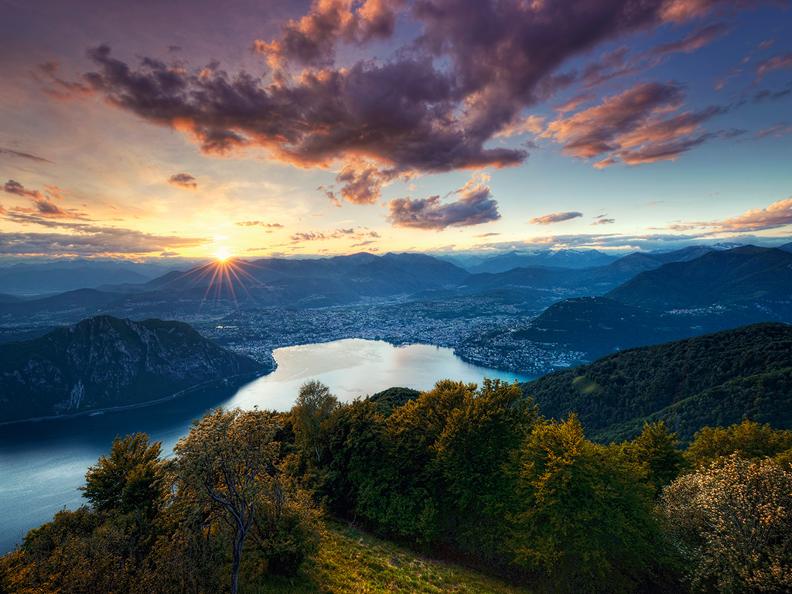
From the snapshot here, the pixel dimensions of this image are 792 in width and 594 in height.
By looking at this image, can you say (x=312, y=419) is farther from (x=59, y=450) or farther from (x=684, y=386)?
(x=59, y=450)

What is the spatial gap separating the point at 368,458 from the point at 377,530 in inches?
277

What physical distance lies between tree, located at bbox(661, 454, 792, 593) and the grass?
44.6ft

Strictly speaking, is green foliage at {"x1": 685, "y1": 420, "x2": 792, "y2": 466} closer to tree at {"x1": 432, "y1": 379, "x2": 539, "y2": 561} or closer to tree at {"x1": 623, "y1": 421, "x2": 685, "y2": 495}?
tree at {"x1": 623, "y1": 421, "x2": 685, "y2": 495}

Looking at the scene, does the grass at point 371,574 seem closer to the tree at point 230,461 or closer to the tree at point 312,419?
the tree at point 230,461

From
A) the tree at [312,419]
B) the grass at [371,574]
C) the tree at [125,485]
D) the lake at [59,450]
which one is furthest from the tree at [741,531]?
the lake at [59,450]

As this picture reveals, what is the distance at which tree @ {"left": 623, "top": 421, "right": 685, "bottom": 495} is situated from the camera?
4178cm

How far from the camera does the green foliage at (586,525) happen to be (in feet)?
88.7

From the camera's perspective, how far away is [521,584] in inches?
1137

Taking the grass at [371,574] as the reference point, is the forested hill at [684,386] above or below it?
below

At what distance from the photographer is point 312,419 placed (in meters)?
47.7

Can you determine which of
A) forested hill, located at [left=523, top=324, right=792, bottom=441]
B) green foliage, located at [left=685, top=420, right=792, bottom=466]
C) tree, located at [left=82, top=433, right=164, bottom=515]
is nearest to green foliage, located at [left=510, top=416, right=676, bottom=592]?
green foliage, located at [left=685, top=420, right=792, bottom=466]

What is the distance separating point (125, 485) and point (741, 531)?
45.2 m

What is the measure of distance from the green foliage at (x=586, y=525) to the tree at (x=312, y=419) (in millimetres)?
25510

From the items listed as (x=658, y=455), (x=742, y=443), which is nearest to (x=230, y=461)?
(x=658, y=455)
